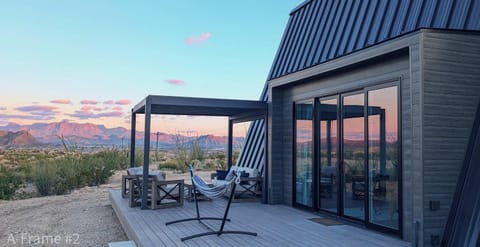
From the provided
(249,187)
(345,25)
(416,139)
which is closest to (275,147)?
(249,187)

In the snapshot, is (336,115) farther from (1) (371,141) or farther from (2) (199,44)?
(2) (199,44)

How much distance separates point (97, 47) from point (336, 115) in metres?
9.93

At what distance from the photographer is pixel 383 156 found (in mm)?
5055

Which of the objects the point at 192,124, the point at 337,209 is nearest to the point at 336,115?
the point at 337,209

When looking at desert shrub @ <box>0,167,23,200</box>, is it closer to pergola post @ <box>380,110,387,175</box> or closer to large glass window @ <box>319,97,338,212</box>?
large glass window @ <box>319,97,338,212</box>

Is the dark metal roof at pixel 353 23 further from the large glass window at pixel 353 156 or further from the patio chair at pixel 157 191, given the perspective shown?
the patio chair at pixel 157 191

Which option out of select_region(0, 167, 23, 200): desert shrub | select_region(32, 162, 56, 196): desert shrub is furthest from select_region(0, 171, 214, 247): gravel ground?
select_region(32, 162, 56, 196): desert shrub

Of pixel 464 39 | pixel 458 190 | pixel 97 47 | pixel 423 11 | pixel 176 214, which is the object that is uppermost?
pixel 97 47

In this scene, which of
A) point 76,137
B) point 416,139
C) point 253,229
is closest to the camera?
point 416,139

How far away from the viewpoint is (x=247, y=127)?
40.0 feet

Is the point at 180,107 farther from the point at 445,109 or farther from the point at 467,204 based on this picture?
the point at 467,204

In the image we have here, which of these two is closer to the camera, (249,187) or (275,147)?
(275,147)

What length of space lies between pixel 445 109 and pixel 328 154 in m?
2.38

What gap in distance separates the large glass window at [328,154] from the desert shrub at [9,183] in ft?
30.0
